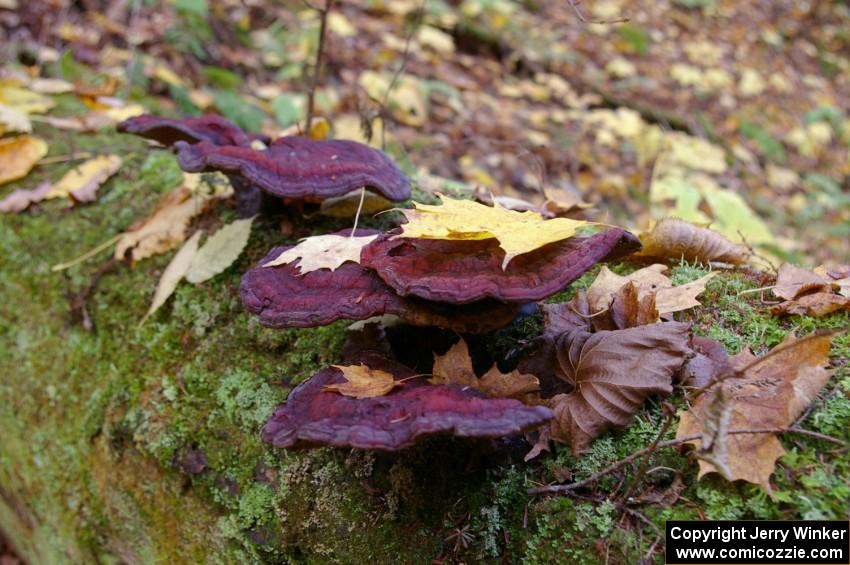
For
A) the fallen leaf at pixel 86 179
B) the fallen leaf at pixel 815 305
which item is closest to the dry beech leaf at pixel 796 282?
the fallen leaf at pixel 815 305

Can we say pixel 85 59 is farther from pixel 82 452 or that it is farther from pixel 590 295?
pixel 590 295

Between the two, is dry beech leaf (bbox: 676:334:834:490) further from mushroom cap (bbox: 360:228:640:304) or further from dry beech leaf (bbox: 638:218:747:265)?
dry beech leaf (bbox: 638:218:747:265)

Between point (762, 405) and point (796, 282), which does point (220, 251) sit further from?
point (796, 282)

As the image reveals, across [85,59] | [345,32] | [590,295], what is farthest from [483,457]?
[345,32]

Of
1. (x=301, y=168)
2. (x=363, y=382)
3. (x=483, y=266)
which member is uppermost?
(x=483, y=266)

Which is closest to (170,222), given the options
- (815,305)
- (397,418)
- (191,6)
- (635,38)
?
(397,418)

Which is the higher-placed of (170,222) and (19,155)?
(170,222)

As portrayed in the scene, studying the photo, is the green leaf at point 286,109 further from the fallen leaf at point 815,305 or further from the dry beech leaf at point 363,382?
the fallen leaf at point 815,305
